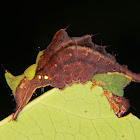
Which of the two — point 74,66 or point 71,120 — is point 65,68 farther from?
point 71,120

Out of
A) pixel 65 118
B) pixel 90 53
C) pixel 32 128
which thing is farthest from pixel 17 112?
pixel 90 53

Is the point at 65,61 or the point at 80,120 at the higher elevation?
the point at 65,61

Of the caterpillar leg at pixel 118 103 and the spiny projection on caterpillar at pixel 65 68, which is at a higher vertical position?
the spiny projection on caterpillar at pixel 65 68

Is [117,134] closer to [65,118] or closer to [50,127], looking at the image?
[65,118]

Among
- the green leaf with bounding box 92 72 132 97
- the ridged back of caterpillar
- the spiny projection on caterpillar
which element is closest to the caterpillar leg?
the spiny projection on caterpillar

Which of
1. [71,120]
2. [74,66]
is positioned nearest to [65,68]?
[74,66]

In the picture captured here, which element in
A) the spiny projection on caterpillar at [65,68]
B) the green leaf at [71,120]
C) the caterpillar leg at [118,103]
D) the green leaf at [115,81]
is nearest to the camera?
the green leaf at [71,120]

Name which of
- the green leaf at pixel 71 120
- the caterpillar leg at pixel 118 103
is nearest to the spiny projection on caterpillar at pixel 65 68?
the caterpillar leg at pixel 118 103

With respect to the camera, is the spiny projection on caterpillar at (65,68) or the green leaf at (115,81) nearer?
the spiny projection on caterpillar at (65,68)

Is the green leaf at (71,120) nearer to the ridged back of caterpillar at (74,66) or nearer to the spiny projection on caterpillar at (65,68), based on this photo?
the spiny projection on caterpillar at (65,68)
